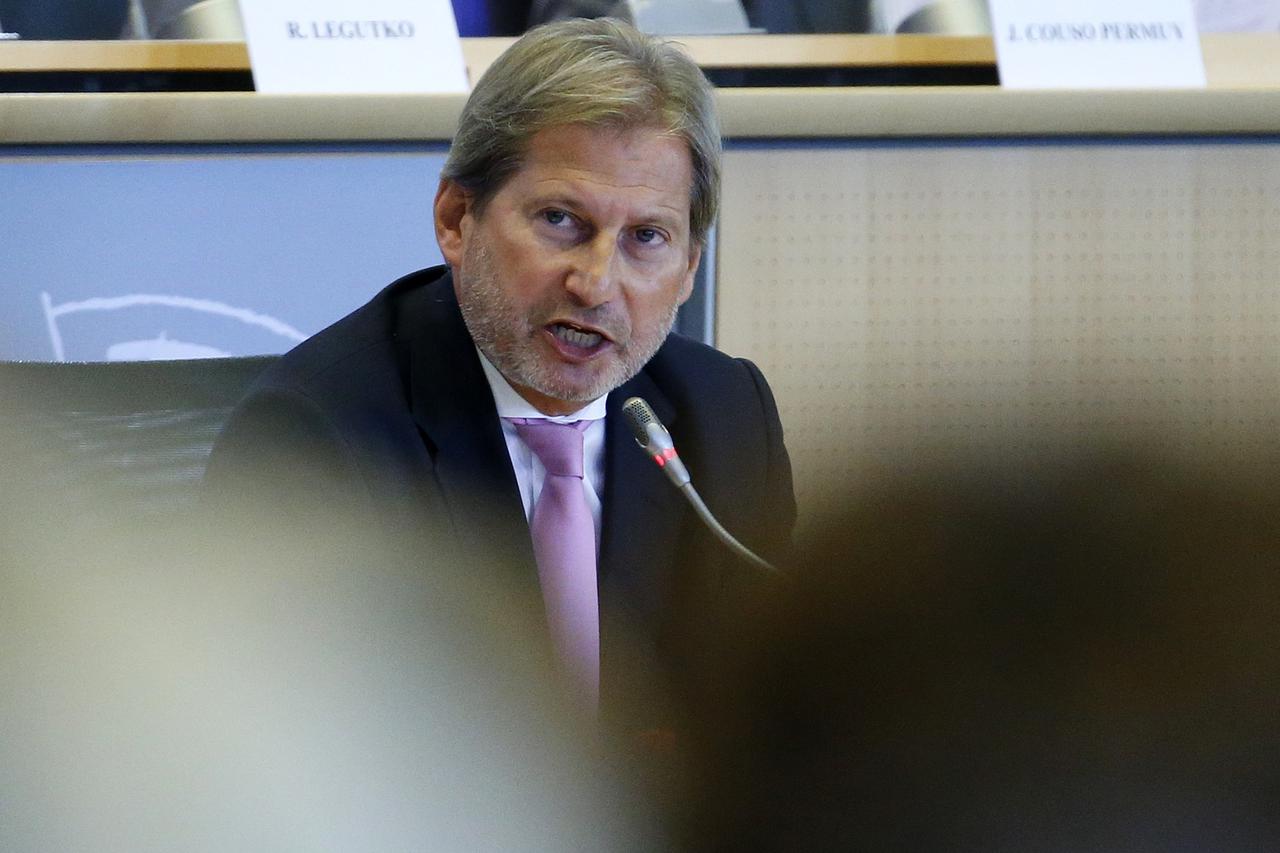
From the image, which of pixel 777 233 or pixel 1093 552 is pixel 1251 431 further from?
pixel 777 233

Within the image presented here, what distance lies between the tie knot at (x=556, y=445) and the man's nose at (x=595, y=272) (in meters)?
0.11

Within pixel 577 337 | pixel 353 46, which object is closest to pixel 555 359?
pixel 577 337

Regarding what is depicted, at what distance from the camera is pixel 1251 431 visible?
365 mm

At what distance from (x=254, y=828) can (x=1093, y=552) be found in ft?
0.63

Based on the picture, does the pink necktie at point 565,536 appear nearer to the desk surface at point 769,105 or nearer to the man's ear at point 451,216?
the man's ear at point 451,216

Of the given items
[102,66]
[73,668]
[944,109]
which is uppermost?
[102,66]

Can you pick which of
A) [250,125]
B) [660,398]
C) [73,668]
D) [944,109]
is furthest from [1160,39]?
[73,668]

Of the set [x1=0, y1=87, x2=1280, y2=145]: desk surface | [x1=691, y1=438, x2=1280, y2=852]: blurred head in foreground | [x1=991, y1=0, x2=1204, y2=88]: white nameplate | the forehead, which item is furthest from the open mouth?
[x1=691, y1=438, x2=1280, y2=852]: blurred head in foreground

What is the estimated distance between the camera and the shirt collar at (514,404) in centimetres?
130

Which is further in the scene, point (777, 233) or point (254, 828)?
point (777, 233)

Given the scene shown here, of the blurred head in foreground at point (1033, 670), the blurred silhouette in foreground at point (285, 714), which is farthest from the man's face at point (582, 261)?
the blurred head in foreground at point (1033, 670)

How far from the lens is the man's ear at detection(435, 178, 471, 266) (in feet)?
4.37

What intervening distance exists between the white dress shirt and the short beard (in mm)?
17

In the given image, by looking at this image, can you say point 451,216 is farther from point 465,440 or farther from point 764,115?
point 764,115
